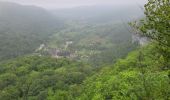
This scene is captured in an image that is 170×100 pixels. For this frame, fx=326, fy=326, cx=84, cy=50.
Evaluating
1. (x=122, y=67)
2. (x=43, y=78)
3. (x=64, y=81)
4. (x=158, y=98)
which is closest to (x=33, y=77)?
(x=43, y=78)

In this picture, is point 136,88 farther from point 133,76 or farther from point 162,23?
point 162,23

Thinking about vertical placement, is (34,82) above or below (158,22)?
below

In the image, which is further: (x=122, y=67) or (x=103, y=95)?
(x=122, y=67)

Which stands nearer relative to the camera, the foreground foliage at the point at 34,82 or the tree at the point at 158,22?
the tree at the point at 158,22

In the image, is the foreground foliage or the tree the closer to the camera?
the tree

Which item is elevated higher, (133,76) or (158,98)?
(158,98)

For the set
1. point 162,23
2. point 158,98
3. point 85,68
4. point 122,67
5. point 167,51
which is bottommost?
point 85,68

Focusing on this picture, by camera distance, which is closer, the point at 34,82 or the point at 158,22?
the point at 158,22

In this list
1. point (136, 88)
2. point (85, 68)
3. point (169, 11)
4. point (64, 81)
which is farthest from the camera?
point (85, 68)

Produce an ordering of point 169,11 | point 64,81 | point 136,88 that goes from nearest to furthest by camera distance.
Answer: point 169,11, point 136,88, point 64,81

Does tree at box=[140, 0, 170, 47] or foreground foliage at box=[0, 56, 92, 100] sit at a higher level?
tree at box=[140, 0, 170, 47]

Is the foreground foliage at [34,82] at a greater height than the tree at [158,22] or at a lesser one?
lesser
